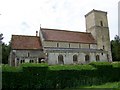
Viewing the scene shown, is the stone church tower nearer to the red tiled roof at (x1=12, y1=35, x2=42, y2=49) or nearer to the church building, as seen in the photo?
the church building

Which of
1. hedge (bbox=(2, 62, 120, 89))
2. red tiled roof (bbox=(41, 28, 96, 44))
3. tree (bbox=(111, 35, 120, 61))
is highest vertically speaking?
red tiled roof (bbox=(41, 28, 96, 44))

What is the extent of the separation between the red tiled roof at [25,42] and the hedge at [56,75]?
65.5 ft

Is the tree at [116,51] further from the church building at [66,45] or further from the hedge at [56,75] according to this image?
the hedge at [56,75]

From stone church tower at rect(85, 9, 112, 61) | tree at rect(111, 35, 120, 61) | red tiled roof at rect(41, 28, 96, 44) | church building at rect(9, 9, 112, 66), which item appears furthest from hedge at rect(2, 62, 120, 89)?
tree at rect(111, 35, 120, 61)

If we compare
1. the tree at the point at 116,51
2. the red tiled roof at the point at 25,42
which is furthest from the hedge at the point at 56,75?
the tree at the point at 116,51

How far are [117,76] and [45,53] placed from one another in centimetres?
1844

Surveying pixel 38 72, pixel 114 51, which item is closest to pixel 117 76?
pixel 38 72

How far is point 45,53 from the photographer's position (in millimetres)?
42250

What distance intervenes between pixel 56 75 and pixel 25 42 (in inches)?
894

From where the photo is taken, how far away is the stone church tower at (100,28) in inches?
2045

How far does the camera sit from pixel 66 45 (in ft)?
155

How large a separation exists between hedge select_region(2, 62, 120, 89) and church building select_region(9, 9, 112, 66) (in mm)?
17261

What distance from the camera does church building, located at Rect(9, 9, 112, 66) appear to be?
42.2 meters

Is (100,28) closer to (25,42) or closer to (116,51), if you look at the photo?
(116,51)
